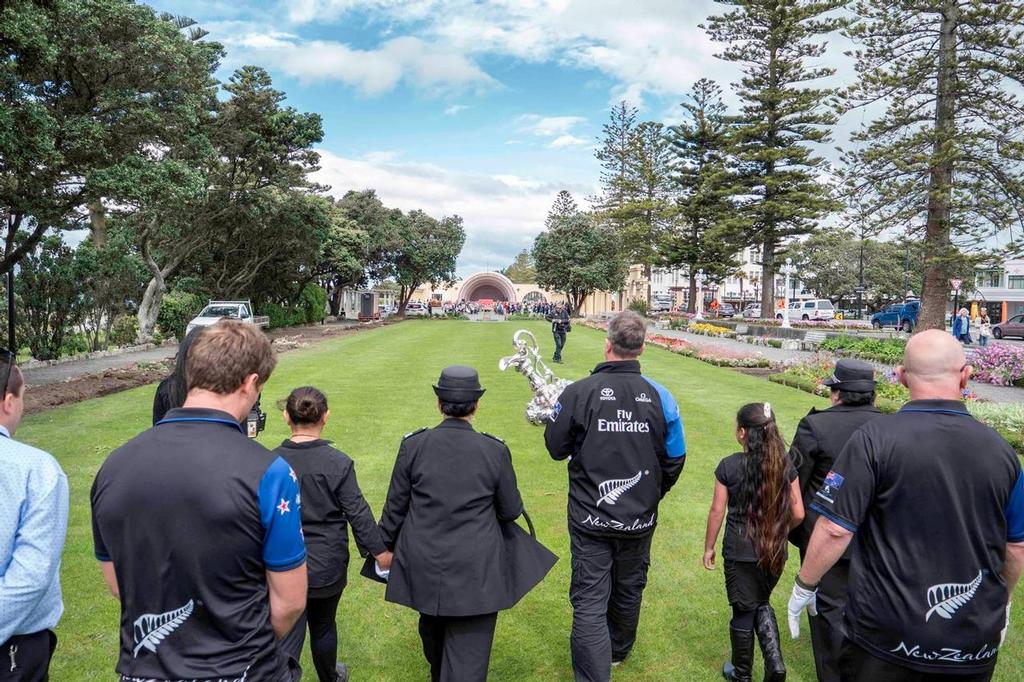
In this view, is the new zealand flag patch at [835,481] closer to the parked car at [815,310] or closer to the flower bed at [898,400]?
the flower bed at [898,400]

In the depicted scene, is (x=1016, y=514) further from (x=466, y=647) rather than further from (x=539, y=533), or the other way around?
(x=539, y=533)

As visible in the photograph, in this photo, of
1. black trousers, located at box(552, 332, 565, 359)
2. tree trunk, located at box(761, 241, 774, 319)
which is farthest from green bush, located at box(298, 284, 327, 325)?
tree trunk, located at box(761, 241, 774, 319)

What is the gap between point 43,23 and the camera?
11703 millimetres

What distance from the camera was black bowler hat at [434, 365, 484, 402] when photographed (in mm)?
3244

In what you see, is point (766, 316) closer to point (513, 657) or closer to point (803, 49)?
point (803, 49)

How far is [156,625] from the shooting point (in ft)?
6.84

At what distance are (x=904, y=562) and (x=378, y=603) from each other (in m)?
3.71

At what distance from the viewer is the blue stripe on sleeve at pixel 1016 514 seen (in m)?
2.52

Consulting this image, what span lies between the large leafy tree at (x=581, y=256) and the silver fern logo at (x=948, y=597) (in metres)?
55.8

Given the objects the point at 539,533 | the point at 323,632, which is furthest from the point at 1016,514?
the point at 539,533

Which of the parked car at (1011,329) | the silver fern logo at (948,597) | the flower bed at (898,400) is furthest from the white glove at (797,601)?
the parked car at (1011,329)

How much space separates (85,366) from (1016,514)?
20.9 m

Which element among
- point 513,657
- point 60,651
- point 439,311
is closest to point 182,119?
point 60,651

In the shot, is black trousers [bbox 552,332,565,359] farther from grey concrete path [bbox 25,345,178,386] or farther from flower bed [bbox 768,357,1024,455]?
grey concrete path [bbox 25,345,178,386]
